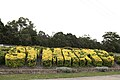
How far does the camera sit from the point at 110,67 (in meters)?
19.5

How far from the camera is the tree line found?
112 feet

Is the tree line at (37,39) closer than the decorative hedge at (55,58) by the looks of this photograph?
No

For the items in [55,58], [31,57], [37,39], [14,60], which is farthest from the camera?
[37,39]

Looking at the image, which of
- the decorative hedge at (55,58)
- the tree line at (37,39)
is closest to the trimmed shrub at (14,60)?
the decorative hedge at (55,58)

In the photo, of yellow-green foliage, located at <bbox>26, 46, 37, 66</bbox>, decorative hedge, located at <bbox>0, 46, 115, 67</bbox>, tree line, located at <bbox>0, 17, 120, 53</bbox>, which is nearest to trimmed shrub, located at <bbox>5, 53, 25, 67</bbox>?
decorative hedge, located at <bbox>0, 46, 115, 67</bbox>

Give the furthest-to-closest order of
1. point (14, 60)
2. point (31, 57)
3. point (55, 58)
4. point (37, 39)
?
point (37, 39), point (55, 58), point (31, 57), point (14, 60)

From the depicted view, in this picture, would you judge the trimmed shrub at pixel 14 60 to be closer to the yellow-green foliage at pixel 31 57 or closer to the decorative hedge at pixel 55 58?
the decorative hedge at pixel 55 58

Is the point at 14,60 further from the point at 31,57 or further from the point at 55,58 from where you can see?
the point at 55,58

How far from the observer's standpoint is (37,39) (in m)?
37.5

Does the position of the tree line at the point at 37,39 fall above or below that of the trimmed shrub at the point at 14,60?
above

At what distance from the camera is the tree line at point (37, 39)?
34.2 metres

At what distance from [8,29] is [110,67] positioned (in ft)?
68.4

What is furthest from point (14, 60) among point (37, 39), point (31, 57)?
point (37, 39)

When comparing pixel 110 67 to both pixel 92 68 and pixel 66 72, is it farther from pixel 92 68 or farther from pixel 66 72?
pixel 66 72
